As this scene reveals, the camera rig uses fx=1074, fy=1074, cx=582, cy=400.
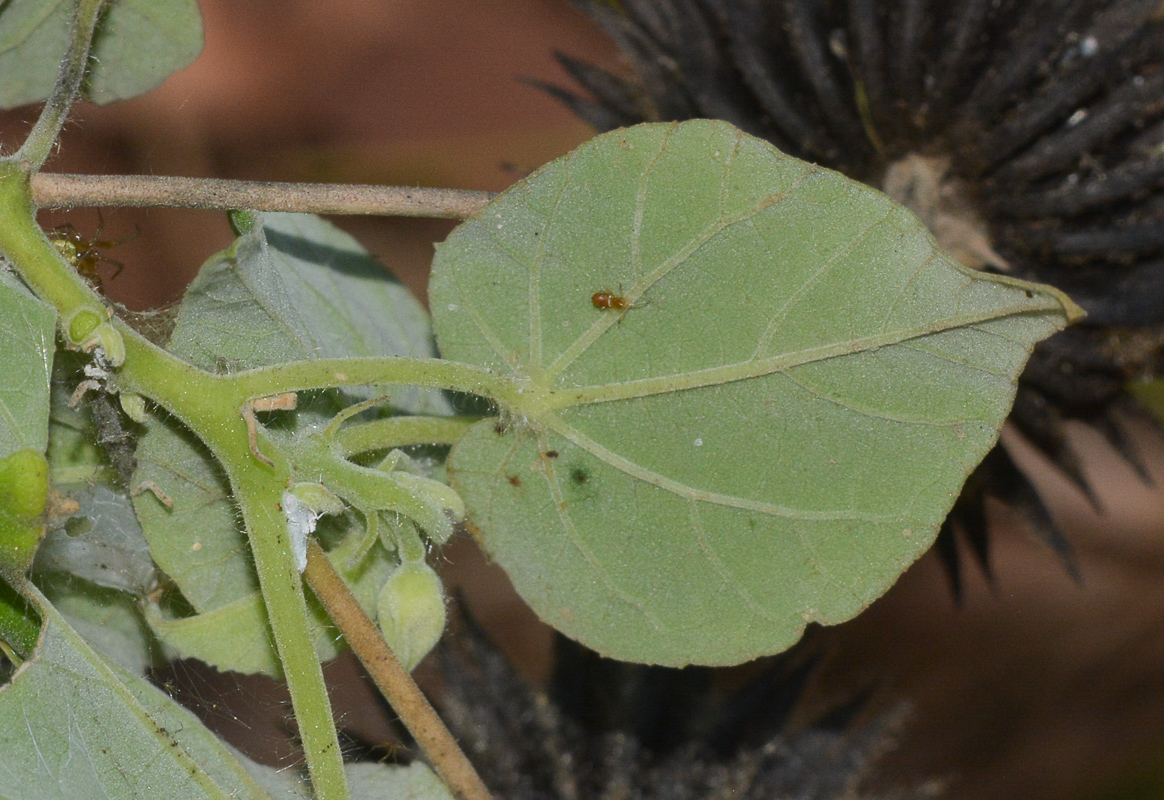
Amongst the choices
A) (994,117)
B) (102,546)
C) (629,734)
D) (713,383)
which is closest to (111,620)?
(102,546)

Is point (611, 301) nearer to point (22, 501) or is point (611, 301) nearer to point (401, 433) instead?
point (401, 433)

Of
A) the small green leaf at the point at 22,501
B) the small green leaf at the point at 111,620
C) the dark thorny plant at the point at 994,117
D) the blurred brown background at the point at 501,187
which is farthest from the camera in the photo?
the blurred brown background at the point at 501,187

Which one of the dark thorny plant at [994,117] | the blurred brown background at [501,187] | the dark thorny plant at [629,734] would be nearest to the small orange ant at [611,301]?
the dark thorny plant at [994,117]

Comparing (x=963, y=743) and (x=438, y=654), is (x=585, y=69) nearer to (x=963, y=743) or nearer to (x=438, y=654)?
(x=438, y=654)

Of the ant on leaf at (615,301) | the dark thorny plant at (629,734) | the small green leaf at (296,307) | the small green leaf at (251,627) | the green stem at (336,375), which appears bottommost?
the dark thorny plant at (629,734)

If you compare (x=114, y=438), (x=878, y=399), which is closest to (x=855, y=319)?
(x=878, y=399)

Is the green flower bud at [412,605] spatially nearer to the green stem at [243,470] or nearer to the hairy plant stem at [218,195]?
the green stem at [243,470]

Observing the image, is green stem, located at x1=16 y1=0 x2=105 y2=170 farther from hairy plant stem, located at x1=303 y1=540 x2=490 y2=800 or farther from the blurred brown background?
the blurred brown background
